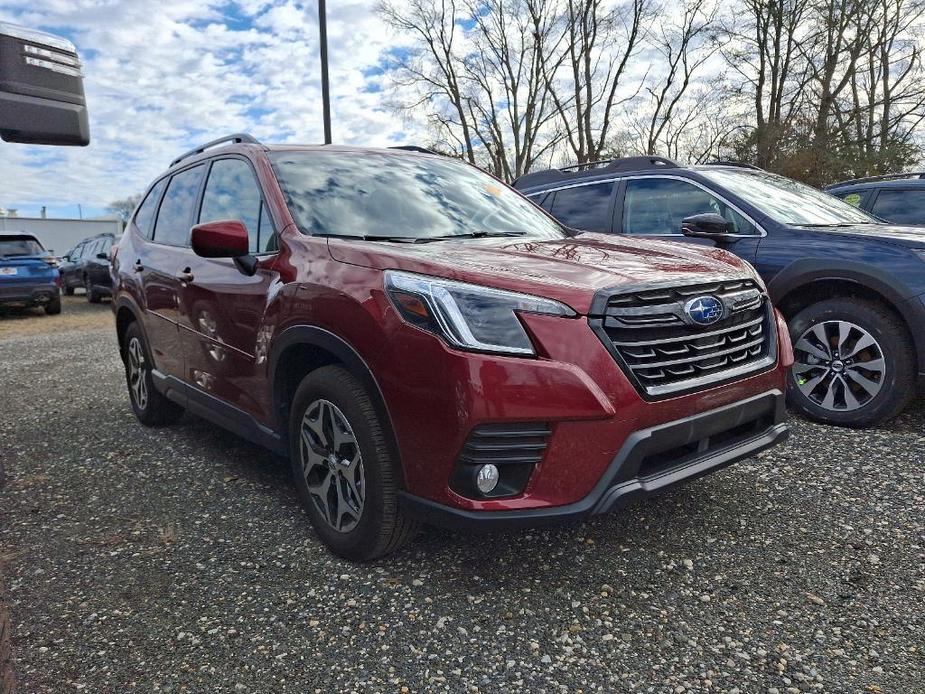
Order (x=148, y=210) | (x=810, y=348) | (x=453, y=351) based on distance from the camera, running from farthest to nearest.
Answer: (x=148, y=210) → (x=810, y=348) → (x=453, y=351)

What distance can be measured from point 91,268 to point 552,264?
1789 centimetres

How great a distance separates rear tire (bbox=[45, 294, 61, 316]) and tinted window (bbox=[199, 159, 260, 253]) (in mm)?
13037

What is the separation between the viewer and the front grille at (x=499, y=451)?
2.13 m

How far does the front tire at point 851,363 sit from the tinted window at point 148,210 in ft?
13.8

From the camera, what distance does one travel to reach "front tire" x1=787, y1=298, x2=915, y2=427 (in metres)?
3.90

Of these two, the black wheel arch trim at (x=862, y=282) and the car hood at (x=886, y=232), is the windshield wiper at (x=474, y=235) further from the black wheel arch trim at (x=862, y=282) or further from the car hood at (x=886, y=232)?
the car hood at (x=886, y=232)

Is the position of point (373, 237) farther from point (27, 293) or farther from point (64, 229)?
point (64, 229)

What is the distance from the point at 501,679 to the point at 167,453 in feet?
9.63

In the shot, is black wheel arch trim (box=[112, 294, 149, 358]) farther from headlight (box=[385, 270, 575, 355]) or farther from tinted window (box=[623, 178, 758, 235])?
tinted window (box=[623, 178, 758, 235])

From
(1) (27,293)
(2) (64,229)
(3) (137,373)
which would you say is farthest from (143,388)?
(2) (64,229)

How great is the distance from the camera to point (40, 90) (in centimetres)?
245

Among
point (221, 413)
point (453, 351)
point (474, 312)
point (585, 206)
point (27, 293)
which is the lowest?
point (27, 293)

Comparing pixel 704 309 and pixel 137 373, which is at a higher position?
pixel 704 309

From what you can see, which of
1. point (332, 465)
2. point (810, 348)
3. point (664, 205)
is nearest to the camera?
point (332, 465)
